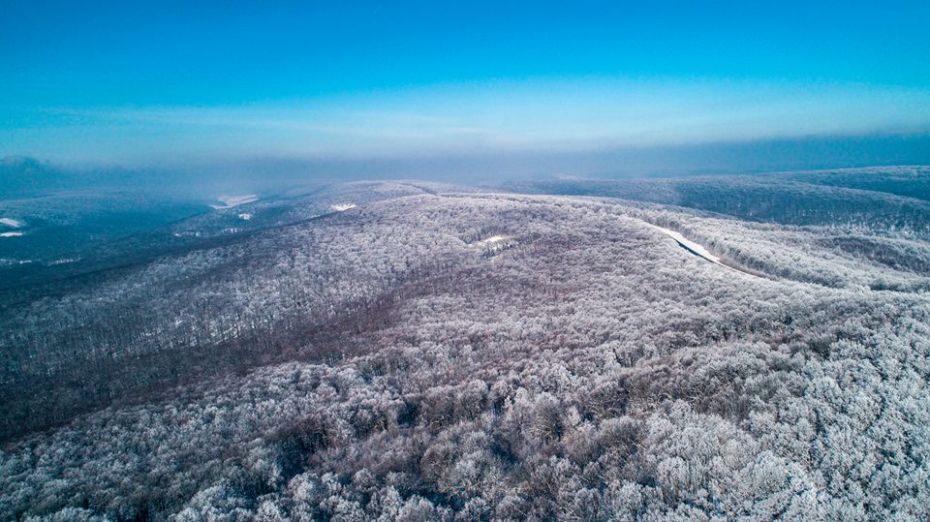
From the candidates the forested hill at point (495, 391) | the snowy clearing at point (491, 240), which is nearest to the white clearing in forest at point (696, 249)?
the forested hill at point (495, 391)

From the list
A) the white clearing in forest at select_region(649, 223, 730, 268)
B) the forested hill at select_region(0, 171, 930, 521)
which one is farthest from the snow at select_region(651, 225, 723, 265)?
the forested hill at select_region(0, 171, 930, 521)

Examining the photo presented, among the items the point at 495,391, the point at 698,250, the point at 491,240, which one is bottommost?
the point at 495,391

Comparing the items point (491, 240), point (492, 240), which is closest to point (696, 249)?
point (492, 240)

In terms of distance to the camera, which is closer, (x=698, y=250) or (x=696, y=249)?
(x=698, y=250)

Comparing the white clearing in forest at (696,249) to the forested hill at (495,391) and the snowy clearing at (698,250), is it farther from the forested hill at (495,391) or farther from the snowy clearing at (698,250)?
the forested hill at (495,391)

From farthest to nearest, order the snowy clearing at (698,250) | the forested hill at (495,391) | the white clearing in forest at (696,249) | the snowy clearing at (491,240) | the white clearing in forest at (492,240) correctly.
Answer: the white clearing in forest at (492,240) → the snowy clearing at (491,240) → the white clearing in forest at (696,249) → the snowy clearing at (698,250) → the forested hill at (495,391)

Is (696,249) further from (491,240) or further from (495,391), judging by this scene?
(495,391)

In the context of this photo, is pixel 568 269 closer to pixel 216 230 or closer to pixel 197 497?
pixel 197 497

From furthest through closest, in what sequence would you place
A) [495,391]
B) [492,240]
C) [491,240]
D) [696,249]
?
1. [491,240]
2. [492,240]
3. [696,249]
4. [495,391]
